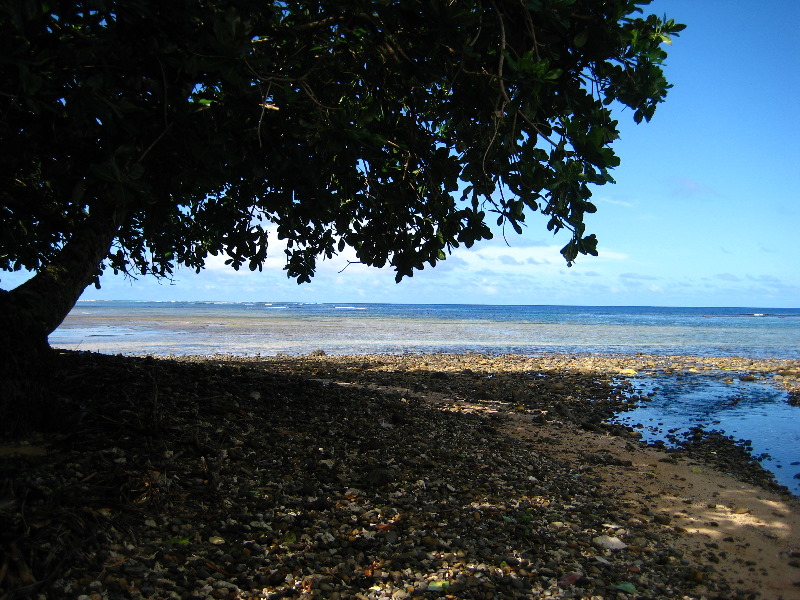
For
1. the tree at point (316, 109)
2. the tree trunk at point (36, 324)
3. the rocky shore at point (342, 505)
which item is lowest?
the rocky shore at point (342, 505)

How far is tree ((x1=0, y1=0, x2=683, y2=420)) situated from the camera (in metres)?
3.18

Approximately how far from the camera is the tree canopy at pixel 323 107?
3.18m

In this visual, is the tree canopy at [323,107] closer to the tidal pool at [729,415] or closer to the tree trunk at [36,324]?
the tree trunk at [36,324]

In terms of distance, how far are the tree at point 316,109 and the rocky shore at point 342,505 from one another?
1161mm

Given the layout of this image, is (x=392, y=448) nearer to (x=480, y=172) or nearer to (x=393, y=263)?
(x=393, y=263)

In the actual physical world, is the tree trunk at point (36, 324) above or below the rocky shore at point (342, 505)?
above

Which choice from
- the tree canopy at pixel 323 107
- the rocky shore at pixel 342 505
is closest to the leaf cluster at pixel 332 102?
the tree canopy at pixel 323 107

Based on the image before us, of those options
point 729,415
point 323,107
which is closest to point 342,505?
point 323,107

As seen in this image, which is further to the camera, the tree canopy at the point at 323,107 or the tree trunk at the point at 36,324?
the tree trunk at the point at 36,324

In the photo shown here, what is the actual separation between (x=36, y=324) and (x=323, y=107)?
2.68 metres

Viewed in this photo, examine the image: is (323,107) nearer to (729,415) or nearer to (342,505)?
(342,505)

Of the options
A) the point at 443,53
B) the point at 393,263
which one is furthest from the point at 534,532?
the point at 443,53

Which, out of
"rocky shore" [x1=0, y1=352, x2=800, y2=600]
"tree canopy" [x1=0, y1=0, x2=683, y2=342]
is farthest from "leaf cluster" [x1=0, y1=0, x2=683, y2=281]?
"rocky shore" [x1=0, y1=352, x2=800, y2=600]

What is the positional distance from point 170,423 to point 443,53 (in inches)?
136
